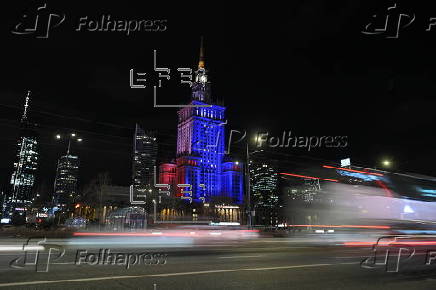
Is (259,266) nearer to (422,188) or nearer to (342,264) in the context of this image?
(342,264)

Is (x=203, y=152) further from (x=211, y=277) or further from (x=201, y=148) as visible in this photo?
(x=211, y=277)

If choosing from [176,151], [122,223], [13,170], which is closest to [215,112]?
[176,151]

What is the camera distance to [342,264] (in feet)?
40.0

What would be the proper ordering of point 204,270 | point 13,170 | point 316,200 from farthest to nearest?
point 13,170 → point 316,200 → point 204,270

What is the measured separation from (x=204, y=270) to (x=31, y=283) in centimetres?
436

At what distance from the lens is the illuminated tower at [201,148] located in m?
135

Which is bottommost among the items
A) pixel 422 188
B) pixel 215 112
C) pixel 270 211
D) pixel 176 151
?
pixel 270 211

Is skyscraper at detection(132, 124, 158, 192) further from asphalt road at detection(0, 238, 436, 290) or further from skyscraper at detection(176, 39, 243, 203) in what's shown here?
asphalt road at detection(0, 238, 436, 290)

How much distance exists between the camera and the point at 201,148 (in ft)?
452

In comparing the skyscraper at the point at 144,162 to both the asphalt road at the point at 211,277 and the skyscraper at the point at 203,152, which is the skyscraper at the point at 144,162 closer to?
the skyscraper at the point at 203,152

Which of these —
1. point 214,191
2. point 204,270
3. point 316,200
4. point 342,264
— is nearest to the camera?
point 204,270

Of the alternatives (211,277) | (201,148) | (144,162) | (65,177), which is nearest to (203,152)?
(201,148)

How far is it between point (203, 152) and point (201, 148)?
149 inches

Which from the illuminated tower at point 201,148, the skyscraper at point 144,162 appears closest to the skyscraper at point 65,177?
the illuminated tower at point 201,148
